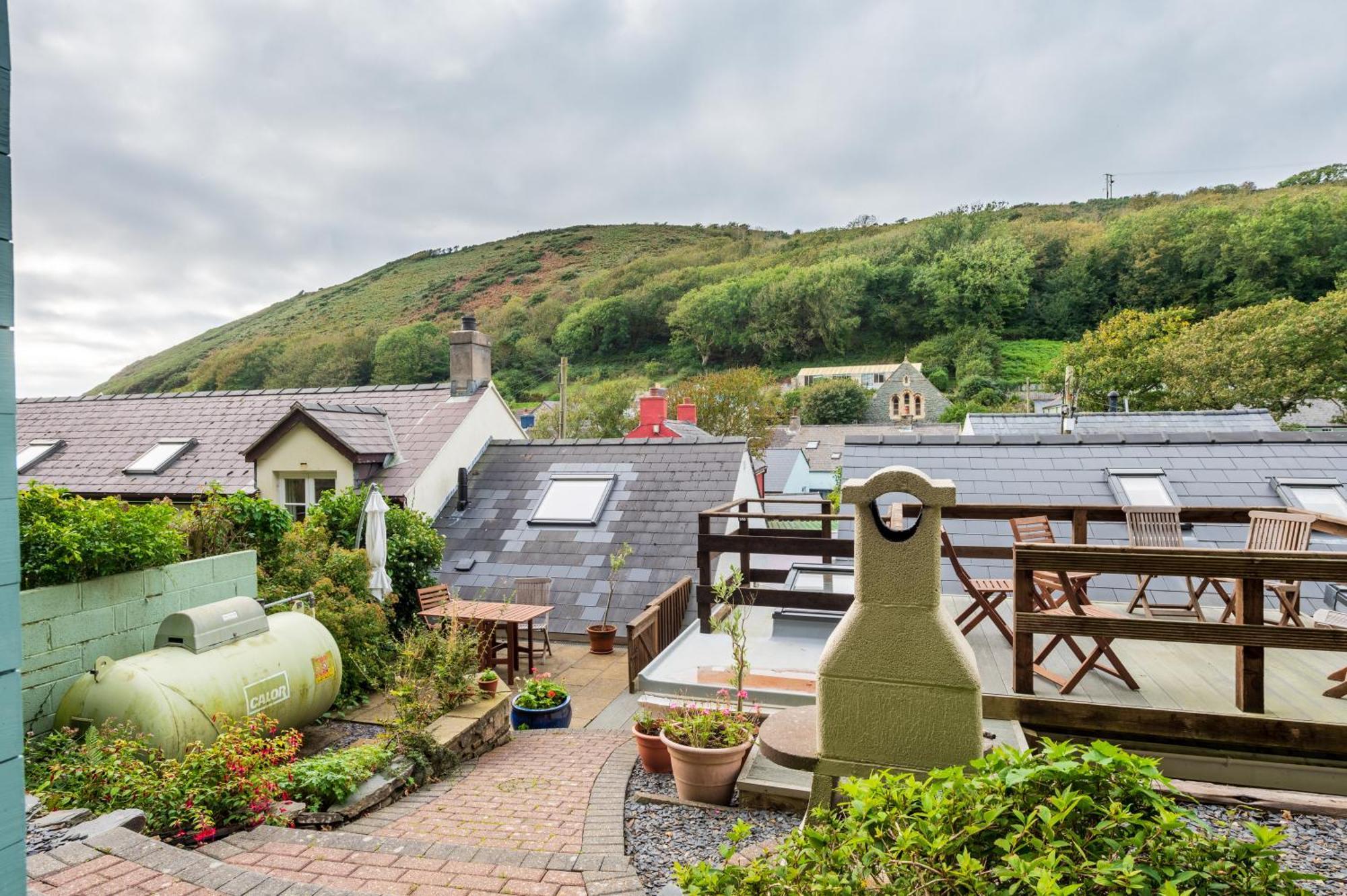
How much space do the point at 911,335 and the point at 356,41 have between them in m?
69.8

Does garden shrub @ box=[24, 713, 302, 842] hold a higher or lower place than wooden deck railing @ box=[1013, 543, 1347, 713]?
lower

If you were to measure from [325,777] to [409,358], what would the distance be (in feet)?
207

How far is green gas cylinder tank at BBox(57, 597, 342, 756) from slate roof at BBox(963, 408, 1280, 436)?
11818 millimetres

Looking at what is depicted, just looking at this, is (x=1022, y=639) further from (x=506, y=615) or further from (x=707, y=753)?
(x=506, y=615)

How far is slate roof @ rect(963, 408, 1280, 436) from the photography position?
16.0 meters

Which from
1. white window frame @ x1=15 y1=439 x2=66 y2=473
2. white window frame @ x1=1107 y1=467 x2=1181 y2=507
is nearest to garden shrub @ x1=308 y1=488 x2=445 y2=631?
white window frame @ x1=15 y1=439 x2=66 y2=473

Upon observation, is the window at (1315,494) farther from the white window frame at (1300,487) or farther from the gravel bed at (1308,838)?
the gravel bed at (1308,838)

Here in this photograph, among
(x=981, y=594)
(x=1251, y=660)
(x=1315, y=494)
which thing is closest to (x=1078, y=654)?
(x=981, y=594)

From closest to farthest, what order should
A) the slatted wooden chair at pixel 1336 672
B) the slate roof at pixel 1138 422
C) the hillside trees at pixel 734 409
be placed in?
the slatted wooden chair at pixel 1336 672 → the slate roof at pixel 1138 422 → the hillside trees at pixel 734 409

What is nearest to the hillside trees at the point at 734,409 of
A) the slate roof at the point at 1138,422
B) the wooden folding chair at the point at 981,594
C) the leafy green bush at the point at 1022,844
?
the slate roof at the point at 1138,422

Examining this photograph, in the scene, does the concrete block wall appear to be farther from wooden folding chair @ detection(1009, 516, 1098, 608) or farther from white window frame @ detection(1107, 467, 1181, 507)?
white window frame @ detection(1107, 467, 1181, 507)

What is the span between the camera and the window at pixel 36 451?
46.9 feet

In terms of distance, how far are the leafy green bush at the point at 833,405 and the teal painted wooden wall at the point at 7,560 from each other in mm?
52640

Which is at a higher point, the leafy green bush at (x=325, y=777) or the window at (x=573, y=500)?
the window at (x=573, y=500)
